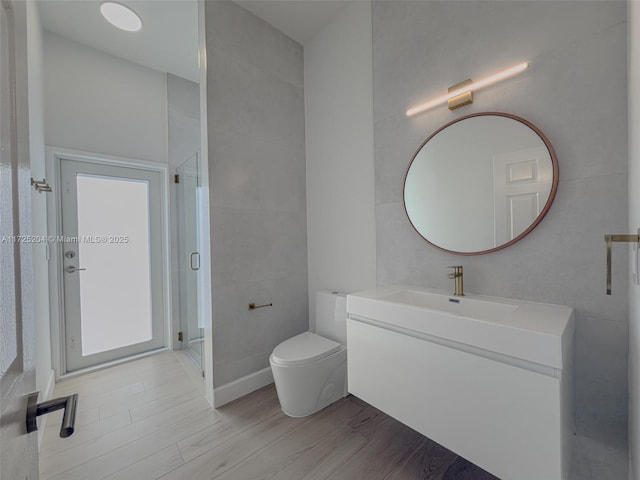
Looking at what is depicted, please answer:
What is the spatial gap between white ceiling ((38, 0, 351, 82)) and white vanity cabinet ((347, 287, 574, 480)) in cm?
224

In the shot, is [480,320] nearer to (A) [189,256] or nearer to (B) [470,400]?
(B) [470,400]

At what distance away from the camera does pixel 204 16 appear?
1.89 meters

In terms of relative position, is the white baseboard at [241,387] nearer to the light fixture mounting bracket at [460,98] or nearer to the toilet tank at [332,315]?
the toilet tank at [332,315]

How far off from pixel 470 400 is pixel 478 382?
86mm

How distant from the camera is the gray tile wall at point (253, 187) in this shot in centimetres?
198

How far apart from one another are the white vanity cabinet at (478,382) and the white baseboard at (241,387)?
3.41 feet

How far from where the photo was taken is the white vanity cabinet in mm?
894

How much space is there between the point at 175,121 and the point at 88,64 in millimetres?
783

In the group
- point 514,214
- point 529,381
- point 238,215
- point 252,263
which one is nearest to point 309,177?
point 238,215

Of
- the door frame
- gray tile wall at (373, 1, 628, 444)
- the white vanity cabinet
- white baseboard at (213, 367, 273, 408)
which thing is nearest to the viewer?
the white vanity cabinet

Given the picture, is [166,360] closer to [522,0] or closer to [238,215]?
[238,215]

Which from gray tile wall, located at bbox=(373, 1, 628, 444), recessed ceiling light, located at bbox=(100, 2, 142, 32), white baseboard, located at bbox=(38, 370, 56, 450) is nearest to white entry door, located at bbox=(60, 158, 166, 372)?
white baseboard, located at bbox=(38, 370, 56, 450)

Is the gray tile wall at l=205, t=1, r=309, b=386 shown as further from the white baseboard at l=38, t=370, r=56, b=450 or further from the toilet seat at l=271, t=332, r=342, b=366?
the white baseboard at l=38, t=370, r=56, b=450

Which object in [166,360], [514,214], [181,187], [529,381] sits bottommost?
[166,360]
